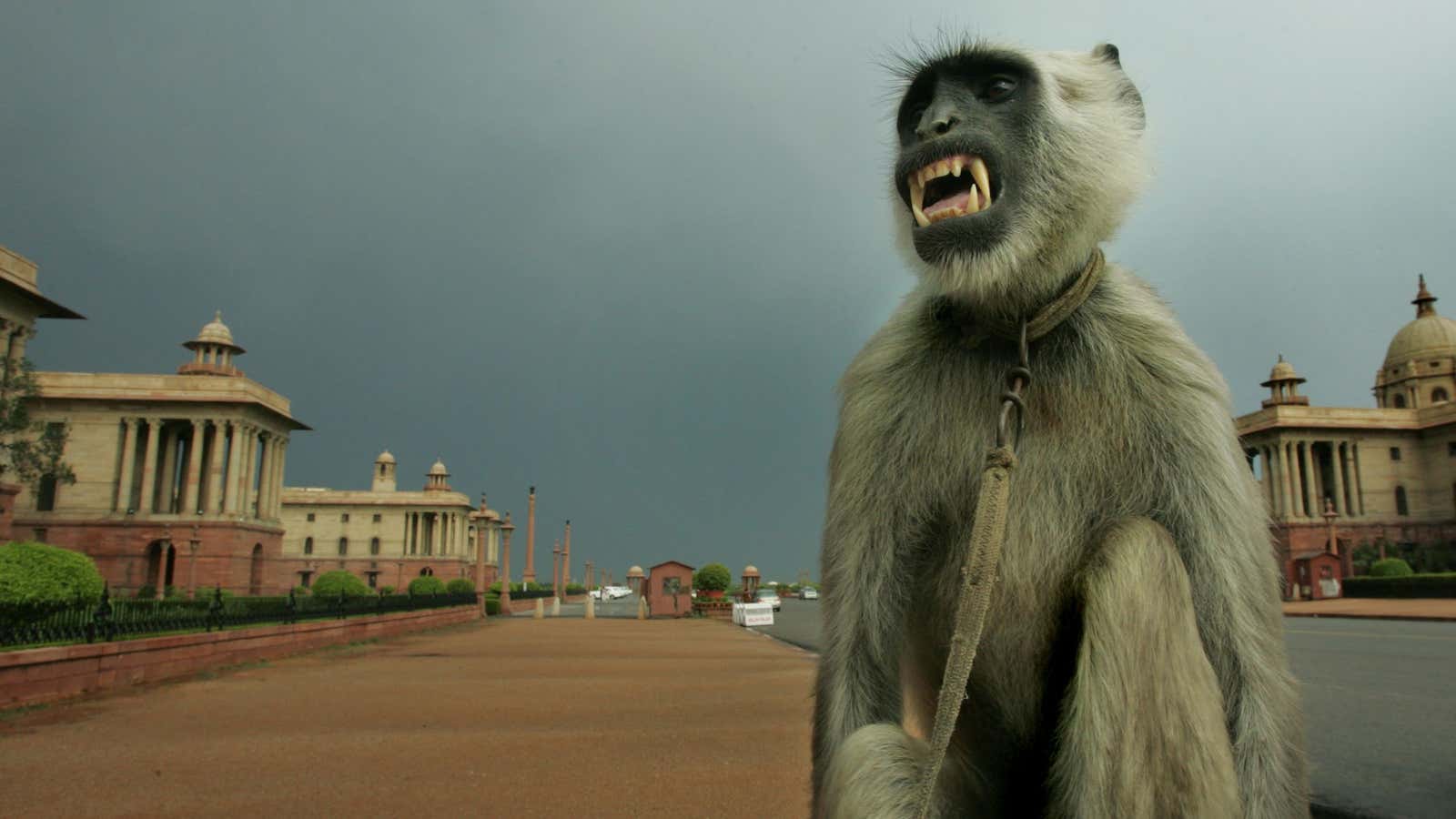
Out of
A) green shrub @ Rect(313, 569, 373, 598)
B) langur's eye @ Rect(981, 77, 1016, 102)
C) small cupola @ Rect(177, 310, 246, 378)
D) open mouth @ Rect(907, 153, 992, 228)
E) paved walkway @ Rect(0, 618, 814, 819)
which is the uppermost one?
small cupola @ Rect(177, 310, 246, 378)

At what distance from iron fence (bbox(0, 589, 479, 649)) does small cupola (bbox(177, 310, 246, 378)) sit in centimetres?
5633

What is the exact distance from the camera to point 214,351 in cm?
7612

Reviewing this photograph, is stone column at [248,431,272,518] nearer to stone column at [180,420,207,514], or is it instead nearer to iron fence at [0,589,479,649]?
stone column at [180,420,207,514]

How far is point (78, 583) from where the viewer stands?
49.3 ft

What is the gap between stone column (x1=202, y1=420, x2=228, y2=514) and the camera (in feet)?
229

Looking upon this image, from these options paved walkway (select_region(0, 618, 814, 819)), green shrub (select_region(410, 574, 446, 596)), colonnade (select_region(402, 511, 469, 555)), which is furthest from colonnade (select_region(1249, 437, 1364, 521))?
colonnade (select_region(402, 511, 469, 555))

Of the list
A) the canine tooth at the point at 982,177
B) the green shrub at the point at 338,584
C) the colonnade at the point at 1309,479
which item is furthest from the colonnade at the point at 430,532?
the canine tooth at the point at 982,177

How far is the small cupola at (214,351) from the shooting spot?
74188 millimetres

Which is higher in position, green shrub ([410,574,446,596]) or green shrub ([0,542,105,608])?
green shrub ([0,542,105,608])

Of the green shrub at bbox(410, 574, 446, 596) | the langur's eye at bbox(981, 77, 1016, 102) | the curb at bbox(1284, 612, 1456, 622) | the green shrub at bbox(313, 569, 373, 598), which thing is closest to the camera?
the langur's eye at bbox(981, 77, 1016, 102)

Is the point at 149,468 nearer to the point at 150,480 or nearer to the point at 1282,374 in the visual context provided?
the point at 150,480

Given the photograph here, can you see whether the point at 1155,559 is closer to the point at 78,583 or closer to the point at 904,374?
the point at 904,374

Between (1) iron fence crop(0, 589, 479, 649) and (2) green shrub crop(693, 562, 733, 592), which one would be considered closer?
(1) iron fence crop(0, 589, 479, 649)

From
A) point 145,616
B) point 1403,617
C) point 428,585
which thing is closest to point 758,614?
point 1403,617
